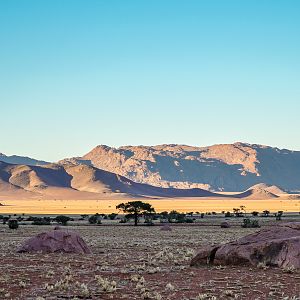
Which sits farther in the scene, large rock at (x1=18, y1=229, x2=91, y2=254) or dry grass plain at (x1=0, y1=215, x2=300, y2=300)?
large rock at (x1=18, y1=229, x2=91, y2=254)

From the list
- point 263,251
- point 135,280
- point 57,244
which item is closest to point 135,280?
point 135,280

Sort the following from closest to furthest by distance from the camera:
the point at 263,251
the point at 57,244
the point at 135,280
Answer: the point at 135,280 → the point at 263,251 → the point at 57,244

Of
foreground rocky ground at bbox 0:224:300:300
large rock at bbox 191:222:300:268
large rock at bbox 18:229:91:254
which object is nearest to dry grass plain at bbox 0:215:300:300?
foreground rocky ground at bbox 0:224:300:300

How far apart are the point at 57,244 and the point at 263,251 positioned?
1136 cm

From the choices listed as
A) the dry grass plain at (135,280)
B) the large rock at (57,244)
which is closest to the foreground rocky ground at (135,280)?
the dry grass plain at (135,280)

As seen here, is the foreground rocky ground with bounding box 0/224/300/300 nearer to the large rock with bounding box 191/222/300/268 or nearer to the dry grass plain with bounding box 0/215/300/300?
the dry grass plain with bounding box 0/215/300/300

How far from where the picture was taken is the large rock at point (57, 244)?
2881cm

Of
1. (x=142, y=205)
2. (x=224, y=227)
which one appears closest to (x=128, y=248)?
(x=224, y=227)

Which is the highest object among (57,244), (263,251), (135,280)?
(263,251)

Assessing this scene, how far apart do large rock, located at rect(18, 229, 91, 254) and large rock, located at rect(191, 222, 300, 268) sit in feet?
26.3

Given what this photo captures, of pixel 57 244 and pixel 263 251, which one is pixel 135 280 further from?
pixel 57 244

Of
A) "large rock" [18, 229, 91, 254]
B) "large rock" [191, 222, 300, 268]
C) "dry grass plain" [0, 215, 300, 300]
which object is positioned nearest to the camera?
"dry grass plain" [0, 215, 300, 300]

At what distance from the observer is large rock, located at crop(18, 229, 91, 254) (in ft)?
94.5

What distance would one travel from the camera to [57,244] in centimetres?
2902
